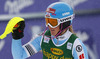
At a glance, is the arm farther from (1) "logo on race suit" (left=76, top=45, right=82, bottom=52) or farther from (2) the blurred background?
(2) the blurred background

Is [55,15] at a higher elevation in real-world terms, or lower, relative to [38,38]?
higher

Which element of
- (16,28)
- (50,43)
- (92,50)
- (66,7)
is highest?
(66,7)

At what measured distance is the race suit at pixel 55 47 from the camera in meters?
1.45

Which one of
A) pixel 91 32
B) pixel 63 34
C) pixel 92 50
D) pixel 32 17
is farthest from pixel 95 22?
pixel 63 34

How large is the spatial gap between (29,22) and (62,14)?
1.36m

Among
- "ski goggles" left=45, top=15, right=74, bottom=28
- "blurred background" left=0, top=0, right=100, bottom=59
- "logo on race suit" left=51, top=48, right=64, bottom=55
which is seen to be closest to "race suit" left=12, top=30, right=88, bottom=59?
"logo on race suit" left=51, top=48, right=64, bottom=55

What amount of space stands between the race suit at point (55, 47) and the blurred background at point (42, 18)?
3.03ft

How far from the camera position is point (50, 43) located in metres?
1.55

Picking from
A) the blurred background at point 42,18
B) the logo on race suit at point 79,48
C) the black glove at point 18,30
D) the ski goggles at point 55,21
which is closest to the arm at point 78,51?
the logo on race suit at point 79,48

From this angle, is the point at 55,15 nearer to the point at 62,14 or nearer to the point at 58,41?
the point at 62,14

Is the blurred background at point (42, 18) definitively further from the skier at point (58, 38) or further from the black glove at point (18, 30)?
the black glove at point (18, 30)

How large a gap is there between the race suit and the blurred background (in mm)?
924

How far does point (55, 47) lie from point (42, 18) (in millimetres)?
1160

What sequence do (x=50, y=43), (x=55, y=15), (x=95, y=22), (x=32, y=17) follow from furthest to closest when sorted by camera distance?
1. (x=32, y=17)
2. (x=95, y=22)
3. (x=50, y=43)
4. (x=55, y=15)
